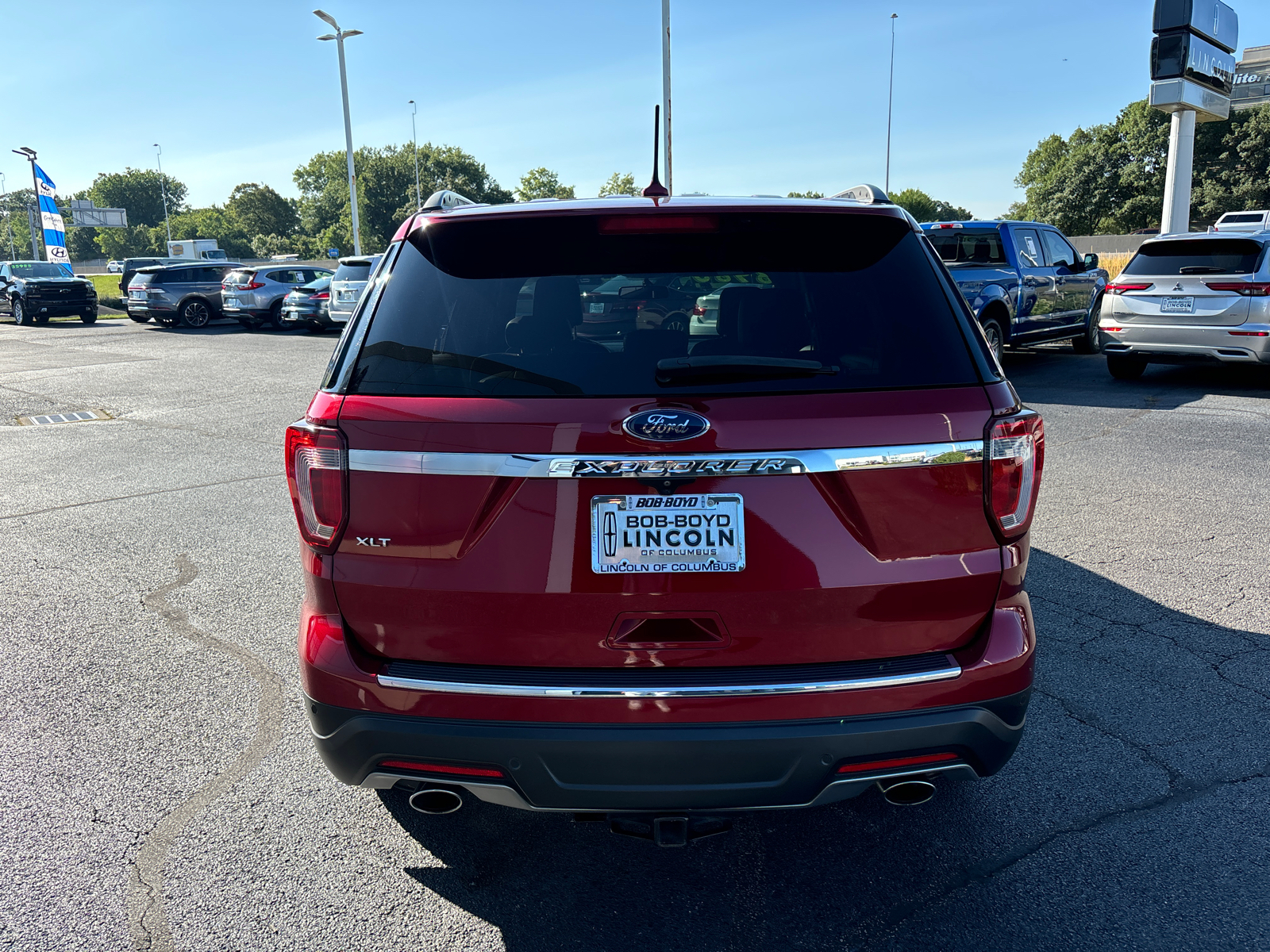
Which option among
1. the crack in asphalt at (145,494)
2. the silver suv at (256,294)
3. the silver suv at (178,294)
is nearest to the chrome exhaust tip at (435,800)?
the crack in asphalt at (145,494)

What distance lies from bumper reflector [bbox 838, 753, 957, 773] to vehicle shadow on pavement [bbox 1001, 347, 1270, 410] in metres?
8.94

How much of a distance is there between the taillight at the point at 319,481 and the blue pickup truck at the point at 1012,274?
10.4 meters

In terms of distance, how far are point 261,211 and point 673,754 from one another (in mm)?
155698

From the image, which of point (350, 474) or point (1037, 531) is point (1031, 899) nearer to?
point (350, 474)

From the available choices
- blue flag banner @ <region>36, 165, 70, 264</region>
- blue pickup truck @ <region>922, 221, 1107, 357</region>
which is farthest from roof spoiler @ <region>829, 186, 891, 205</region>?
blue flag banner @ <region>36, 165, 70, 264</region>

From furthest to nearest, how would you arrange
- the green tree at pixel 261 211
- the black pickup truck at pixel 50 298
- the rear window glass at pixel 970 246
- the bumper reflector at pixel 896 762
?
the green tree at pixel 261 211
the black pickup truck at pixel 50 298
the rear window glass at pixel 970 246
the bumper reflector at pixel 896 762

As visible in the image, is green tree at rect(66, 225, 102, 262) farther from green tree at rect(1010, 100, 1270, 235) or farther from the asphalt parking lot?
the asphalt parking lot

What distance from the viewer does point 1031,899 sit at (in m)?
2.53

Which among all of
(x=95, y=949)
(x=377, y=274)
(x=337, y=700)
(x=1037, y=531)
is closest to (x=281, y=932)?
(x=95, y=949)

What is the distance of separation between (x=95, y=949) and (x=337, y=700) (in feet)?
3.00

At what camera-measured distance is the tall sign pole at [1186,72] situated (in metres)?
18.8

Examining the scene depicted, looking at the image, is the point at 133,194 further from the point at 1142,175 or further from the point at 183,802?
the point at 183,802

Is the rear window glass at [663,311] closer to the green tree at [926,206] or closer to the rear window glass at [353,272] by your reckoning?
the rear window glass at [353,272]

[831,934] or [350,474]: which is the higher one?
[350,474]
